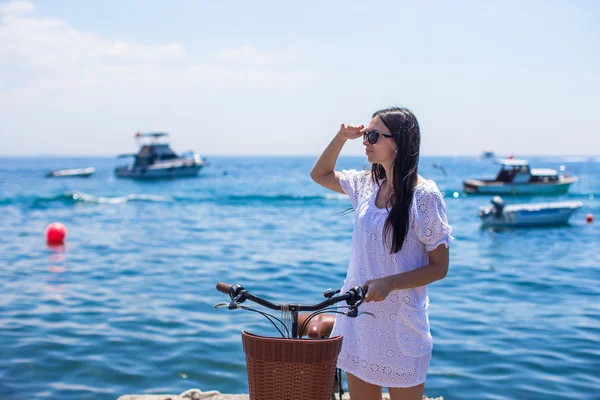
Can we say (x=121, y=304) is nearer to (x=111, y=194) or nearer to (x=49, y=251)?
(x=49, y=251)

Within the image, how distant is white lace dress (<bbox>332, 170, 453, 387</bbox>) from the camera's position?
111 inches

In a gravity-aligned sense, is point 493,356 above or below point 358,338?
below

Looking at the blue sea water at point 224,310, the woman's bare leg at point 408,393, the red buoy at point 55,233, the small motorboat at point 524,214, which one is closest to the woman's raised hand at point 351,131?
the blue sea water at point 224,310

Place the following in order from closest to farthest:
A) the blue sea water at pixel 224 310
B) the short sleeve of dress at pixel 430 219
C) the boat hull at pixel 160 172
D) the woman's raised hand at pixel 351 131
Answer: the short sleeve of dress at pixel 430 219, the woman's raised hand at pixel 351 131, the blue sea water at pixel 224 310, the boat hull at pixel 160 172

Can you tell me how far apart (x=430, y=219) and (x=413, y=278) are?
0.27 metres

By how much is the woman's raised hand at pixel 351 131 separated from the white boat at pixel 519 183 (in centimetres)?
4102

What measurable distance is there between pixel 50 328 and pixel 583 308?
27.4 feet

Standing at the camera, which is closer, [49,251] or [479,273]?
[479,273]

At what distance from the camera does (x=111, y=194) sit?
47.5m

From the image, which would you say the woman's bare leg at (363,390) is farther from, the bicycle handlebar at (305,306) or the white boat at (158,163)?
the white boat at (158,163)

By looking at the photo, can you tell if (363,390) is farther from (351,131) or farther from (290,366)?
(351,131)

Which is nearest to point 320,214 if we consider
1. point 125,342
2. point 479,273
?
point 479,273

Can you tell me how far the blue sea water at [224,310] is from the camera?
23.3 feet

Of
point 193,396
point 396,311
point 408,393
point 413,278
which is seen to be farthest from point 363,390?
point 193,396
